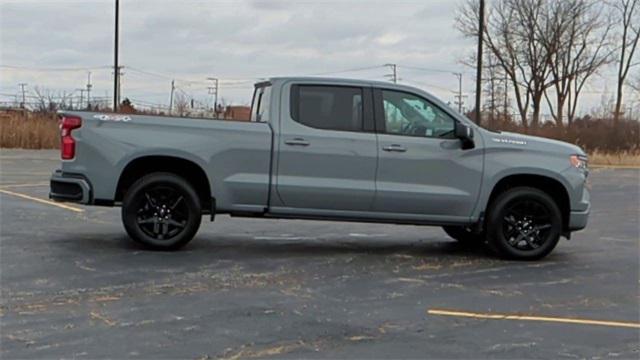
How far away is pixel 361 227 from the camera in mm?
11422

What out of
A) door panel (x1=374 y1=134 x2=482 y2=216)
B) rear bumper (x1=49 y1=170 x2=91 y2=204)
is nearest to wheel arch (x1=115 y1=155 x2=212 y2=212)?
rear bumper (x1=49 y1=170 x2=91 y2=204)

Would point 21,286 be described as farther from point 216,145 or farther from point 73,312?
point 216,145

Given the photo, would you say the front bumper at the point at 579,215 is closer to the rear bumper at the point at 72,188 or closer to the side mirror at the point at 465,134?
the side mirror at the point at 465,134

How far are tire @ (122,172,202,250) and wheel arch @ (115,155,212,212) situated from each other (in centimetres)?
12

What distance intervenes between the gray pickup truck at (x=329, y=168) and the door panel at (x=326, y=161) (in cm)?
1

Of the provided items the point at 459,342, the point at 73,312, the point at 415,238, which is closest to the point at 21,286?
the point at 73,312

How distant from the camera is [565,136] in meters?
42.0

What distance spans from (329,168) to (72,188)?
278 centimetres

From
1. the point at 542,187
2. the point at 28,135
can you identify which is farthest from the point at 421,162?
the point at 28,135

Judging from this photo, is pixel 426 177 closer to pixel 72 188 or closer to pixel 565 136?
pixel 72 188

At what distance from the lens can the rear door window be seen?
8.66 metres

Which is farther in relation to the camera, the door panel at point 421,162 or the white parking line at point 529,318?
the door panel at point 421,162

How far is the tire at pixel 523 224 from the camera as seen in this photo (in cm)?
881

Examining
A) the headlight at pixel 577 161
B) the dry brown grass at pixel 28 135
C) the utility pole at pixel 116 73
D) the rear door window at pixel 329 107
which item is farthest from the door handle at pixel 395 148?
the utility pole at pixel 116 73
